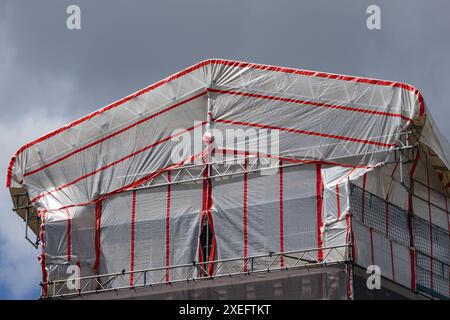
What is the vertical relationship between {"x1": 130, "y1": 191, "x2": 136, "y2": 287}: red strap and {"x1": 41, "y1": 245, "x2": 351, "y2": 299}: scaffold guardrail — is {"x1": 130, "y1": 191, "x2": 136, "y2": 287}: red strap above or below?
above

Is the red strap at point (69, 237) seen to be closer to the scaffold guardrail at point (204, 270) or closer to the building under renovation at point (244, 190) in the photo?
the building under renovation at point (244, 190)

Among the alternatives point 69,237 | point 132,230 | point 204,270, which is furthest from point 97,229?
point 204,270

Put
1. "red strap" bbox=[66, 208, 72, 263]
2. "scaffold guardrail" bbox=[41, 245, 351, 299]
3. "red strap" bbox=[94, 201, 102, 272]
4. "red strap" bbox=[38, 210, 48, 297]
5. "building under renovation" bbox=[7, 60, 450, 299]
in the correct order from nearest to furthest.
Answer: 1. "scaffold guardrail" bbox=[41, 245, 351, 299]
2. "building under renovation" bbox=[7, 60, 450, 299]
3. "red strap" bbox=[38, 210, 48, 297]
4. "red strap" bbox=[94, 201, 102, 272]
5. "red strap" bbox=[66, 208, 72, 263]

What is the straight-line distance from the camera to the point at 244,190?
5756 centimetres

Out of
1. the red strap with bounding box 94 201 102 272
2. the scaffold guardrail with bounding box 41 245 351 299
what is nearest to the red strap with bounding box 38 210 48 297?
the scaffold guardrail with bounding box 41 245 351 299

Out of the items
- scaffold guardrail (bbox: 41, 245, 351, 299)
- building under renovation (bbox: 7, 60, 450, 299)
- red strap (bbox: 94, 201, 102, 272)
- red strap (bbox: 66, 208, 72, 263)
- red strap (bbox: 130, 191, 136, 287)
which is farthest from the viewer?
red strap (bbox: 66, 208, 72, 263)

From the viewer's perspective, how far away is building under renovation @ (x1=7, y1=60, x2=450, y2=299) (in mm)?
55531

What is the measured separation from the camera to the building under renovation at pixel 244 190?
55531mm

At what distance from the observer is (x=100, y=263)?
5900cm

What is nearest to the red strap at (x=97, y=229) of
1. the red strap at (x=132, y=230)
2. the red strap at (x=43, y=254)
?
the red strap at (x=132, y=230)

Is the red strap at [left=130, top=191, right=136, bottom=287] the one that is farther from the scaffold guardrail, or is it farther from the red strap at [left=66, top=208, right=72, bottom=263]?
the red strap at [left=66, top=208, right=72, bottom=263]
